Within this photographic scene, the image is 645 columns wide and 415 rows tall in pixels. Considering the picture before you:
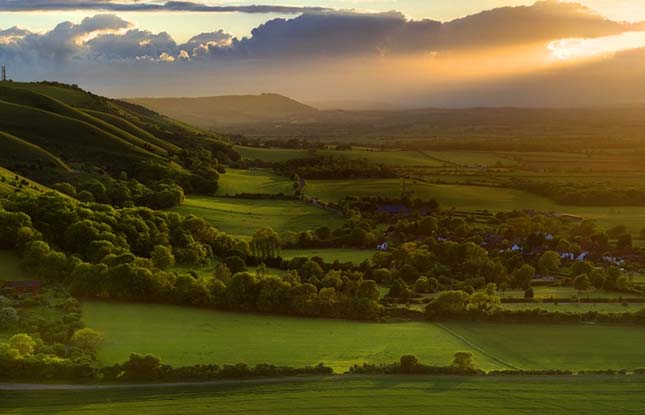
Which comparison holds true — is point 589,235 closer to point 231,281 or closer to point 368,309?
point 368,309

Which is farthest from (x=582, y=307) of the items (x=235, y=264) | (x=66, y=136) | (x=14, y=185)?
(x=66, y=136)

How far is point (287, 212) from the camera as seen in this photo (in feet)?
382

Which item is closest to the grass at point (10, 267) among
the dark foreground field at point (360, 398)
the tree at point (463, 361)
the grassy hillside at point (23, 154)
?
the dark foreground field at point (360, 398)

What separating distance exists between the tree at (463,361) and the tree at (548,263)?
34.3m

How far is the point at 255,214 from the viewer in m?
114

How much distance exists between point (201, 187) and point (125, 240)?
5932cm

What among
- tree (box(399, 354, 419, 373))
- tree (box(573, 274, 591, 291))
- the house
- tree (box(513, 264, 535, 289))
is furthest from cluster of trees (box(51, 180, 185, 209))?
tree (box(399, 354, 419, 373))

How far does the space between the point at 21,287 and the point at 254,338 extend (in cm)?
2233

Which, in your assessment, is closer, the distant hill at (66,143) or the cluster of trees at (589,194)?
the cluster of trees at (589,194)

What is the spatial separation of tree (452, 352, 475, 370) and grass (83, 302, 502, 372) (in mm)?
1396

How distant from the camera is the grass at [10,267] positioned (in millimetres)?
63906

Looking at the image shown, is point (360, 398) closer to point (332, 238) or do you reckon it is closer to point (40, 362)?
point (40, 362)

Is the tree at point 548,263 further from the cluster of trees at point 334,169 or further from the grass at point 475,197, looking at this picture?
the cluster of trees at point 334,169

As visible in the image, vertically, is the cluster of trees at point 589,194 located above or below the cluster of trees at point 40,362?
above
